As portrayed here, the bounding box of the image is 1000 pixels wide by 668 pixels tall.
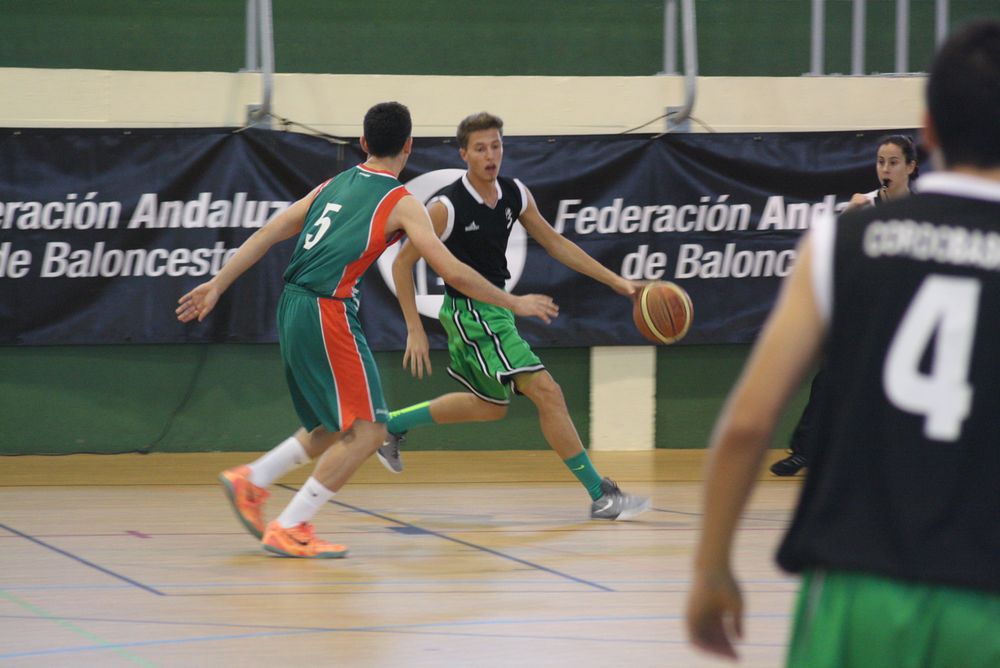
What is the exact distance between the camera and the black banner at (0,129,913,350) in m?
8.51

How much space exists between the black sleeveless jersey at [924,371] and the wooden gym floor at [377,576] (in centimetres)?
215

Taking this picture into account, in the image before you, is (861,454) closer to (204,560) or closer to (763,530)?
(204,560)

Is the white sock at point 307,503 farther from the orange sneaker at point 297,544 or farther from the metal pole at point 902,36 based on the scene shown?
the metal pole at point 902,36

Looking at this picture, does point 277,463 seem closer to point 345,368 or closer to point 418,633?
point 345,368

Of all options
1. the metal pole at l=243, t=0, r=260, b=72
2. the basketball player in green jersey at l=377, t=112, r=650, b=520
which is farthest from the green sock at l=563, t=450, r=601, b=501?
the metal pole at l=243, t=0, r=260, b=72

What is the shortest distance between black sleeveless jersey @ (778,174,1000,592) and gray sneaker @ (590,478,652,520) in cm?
465

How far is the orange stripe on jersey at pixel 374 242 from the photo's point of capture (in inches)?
209

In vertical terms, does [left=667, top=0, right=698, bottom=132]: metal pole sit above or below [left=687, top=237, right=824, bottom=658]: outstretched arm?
above

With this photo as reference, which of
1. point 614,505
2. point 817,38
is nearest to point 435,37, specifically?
point 817,38

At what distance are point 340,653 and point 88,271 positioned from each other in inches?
209

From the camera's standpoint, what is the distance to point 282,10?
9.51m

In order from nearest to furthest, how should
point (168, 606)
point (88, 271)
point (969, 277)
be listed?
point (969, 277) → point (168, 606) → point (88, 271)

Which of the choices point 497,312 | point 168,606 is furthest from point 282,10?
point 168,606

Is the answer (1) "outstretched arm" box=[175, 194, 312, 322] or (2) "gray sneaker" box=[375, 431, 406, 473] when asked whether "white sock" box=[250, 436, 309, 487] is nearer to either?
(1) "outstretched arm" box=[175, 194, 312, 322]
